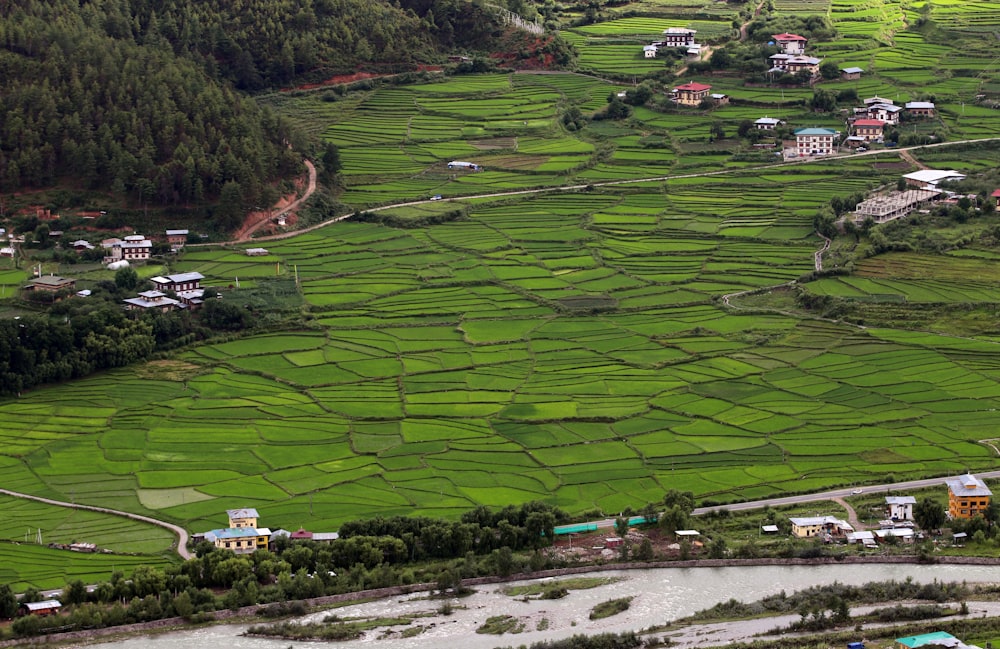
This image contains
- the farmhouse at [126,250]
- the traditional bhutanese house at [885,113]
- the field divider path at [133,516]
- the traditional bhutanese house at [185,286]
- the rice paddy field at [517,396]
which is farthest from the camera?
the traditional bhutanese house at [885,113]

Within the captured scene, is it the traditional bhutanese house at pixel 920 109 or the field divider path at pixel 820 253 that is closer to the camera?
the field divider path at pixel 820 253

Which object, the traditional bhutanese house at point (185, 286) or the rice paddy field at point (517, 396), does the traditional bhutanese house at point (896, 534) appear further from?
the traditional bhutanese house at point (185, 286)

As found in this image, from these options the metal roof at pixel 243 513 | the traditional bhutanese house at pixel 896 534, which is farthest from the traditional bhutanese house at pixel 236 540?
the traditional bhutanese house at pixel 896 534

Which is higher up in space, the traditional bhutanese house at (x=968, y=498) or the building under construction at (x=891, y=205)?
the building under construction at (x=891, y=205)

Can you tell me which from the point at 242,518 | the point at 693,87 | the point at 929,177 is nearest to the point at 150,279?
the point at 242,518

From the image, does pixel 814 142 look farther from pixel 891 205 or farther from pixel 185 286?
pixel 185 286

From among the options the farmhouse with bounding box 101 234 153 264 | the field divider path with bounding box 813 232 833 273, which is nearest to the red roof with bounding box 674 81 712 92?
the field divider path with bounding box 813 232 833 273

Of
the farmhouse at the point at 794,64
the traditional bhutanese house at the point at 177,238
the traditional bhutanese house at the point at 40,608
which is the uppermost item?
the farmhouse at the point at 794,64

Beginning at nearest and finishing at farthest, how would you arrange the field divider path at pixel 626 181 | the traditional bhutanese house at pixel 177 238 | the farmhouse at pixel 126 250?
the farmhouse at pixel 126 250
the traditional bhutanese house at pixel 177 238
the field divider path at pixel 626 181
